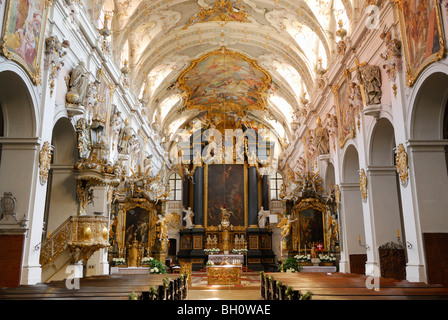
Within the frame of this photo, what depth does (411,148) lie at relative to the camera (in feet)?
28.3

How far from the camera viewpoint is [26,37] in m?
8.02

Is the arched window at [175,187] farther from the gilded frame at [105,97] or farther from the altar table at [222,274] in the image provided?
the altar table at [222,274]

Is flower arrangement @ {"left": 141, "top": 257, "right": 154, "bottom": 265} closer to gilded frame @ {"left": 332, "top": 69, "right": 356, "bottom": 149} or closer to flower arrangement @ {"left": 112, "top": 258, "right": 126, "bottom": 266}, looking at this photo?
flower arrangement @ {"left": 112, "top": 258, "right": 126, "bottom": 266}

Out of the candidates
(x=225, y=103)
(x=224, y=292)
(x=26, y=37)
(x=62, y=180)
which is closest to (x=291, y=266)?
(x=224, y=292)

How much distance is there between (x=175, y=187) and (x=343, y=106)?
1722 centimetres

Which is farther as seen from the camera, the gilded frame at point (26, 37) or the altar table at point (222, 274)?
the altar table at point (222, 274)

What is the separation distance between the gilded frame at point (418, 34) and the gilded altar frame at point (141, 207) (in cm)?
1117

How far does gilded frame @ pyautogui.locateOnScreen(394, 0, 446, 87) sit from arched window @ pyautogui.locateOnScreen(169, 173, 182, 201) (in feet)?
69.2

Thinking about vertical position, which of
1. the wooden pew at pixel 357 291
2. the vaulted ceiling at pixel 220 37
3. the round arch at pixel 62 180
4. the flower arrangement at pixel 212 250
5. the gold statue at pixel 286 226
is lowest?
the wooden pew at pixel 357 291

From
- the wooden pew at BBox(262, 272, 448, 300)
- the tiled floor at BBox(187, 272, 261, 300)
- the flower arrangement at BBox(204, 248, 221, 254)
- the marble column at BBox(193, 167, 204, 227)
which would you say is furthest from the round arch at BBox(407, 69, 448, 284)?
the marble column at BBox(193, 167, 204, 227)

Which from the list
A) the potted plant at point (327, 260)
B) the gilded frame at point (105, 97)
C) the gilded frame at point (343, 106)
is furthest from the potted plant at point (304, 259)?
the gilded frame at point (105, 97)

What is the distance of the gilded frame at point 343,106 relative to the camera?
12.5 metres

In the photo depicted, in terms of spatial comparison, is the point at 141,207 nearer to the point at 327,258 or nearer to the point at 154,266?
the point at 154,266
